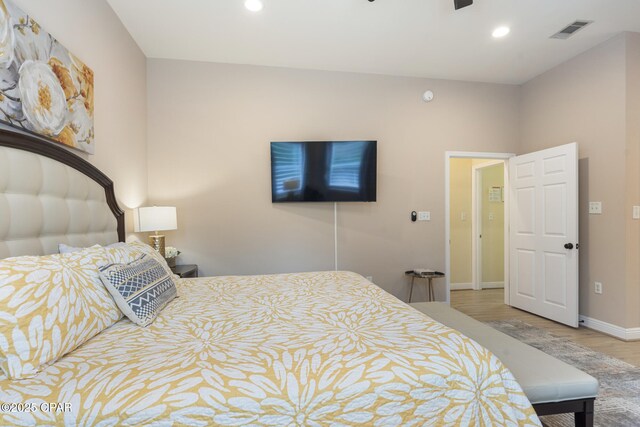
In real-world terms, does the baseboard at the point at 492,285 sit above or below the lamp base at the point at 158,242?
below

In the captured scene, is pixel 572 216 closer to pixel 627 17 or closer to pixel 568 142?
pixel 568 142

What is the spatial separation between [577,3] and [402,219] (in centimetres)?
248

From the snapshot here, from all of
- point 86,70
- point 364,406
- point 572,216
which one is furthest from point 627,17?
point 86,70

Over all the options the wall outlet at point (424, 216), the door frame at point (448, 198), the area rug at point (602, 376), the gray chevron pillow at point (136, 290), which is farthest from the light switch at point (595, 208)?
the gray chevron pillow at point (136, 290)

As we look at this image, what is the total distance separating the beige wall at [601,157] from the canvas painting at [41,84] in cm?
459

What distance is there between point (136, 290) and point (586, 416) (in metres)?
2.13

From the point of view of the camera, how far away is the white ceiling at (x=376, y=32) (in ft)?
8.29

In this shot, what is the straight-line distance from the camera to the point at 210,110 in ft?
11.2

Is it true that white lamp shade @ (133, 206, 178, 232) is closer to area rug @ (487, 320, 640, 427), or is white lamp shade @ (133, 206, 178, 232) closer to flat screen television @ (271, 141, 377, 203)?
flat screen television @ (271, 141, 377, 203)

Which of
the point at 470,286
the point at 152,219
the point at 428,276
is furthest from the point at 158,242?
the point at 470,286

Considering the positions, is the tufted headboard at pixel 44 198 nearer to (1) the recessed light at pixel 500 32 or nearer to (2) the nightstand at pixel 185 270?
(2) the nightstand at pixel 185 270

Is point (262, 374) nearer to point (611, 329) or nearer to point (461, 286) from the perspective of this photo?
point (611, 329)

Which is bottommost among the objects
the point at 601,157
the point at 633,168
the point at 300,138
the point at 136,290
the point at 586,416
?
the point at 586,416

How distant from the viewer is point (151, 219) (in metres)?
2.76
